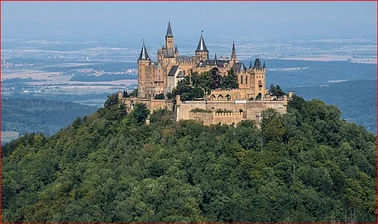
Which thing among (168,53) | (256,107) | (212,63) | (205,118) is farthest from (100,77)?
(256,107)

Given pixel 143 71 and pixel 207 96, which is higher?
pixel 143 71

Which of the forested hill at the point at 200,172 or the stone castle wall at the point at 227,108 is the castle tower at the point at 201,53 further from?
the stone castle wall at the point at 227,108

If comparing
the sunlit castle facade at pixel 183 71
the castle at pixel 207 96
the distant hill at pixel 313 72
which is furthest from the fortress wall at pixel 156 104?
the distant hill at pixel 313 72

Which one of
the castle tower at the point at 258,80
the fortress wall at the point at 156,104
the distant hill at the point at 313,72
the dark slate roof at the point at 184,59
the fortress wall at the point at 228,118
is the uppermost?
the dark slate roof at the point at 184,59

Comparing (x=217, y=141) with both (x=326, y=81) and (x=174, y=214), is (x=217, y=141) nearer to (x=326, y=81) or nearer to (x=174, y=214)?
(x=174, y=214)

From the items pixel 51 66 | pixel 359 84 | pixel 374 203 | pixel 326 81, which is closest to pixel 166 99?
pixel 374 203

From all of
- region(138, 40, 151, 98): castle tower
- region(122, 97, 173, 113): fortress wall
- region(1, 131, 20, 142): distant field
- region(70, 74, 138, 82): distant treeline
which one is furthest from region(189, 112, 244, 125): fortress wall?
region(70, 74, 138, 82): distant treeline

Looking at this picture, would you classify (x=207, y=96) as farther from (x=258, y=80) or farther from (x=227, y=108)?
(x=258, y=80)
